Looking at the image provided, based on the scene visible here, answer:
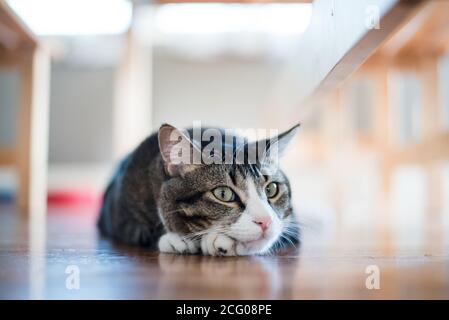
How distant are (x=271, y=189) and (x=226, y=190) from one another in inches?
4.0

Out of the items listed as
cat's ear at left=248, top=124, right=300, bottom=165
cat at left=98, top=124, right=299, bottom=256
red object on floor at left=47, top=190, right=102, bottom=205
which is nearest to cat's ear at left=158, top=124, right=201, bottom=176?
cat at left=98, top=124, right=299, bottom=256

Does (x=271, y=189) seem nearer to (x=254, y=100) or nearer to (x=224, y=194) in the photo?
(x=224, y=194)

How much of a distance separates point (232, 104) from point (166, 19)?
1.31m

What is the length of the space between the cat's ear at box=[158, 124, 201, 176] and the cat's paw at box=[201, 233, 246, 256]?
0.14 metres

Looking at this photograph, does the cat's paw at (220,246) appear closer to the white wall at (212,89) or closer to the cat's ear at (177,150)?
the cat's ear at (177,150)

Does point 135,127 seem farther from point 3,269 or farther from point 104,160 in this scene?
point 104,160

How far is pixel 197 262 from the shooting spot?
0.82 m

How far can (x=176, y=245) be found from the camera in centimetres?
93

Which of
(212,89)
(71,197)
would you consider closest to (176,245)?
(71,197)

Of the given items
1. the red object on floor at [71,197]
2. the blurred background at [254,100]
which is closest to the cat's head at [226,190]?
the blurred background at [254,100]

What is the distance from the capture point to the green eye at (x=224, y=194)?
34.4 inches

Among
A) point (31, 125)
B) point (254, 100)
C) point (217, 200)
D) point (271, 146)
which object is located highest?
point (254, 100)

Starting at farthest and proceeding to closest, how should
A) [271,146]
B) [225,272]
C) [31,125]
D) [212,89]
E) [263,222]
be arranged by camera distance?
[212,89], [31,125], [271,146], [263,222], [225,272]
